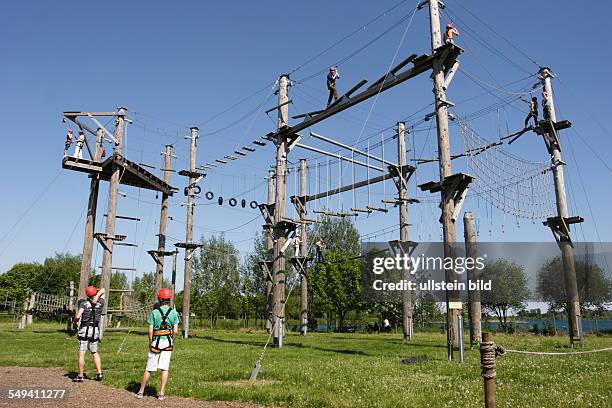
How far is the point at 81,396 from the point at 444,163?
10323mm

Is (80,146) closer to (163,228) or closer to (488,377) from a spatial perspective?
(163,228)

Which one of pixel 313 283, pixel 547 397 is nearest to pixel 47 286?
pixel 313 283

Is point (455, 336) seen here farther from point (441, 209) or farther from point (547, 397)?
point (547, 397)

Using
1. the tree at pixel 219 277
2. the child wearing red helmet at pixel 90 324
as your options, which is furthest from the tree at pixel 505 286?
the child wearing red helmet at pixel 90 324

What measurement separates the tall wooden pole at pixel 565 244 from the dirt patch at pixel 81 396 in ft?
43.5

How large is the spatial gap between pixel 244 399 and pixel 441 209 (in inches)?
315

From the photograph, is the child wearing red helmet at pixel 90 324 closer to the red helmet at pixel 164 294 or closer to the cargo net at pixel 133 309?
the red helmet at pixel 164 294

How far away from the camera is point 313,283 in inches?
1882

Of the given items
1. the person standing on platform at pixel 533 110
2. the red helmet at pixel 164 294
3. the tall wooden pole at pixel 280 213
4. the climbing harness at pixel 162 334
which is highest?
the person standing on platform at pixel 533 110

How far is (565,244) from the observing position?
1664 cm

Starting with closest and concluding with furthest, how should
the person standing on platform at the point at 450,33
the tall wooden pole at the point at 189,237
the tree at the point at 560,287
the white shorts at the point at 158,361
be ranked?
the white shorts at the point at 158,361 → the person standing on platform at the point at 450,33 → the tall wooden pole at the point at 189,237 → the tree at the point at 560,287

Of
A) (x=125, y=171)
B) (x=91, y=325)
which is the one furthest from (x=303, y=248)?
(x=91, y=325)

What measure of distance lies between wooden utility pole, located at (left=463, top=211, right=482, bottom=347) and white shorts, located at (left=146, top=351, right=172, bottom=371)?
9464 mm

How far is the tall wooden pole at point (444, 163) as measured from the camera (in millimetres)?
12297
